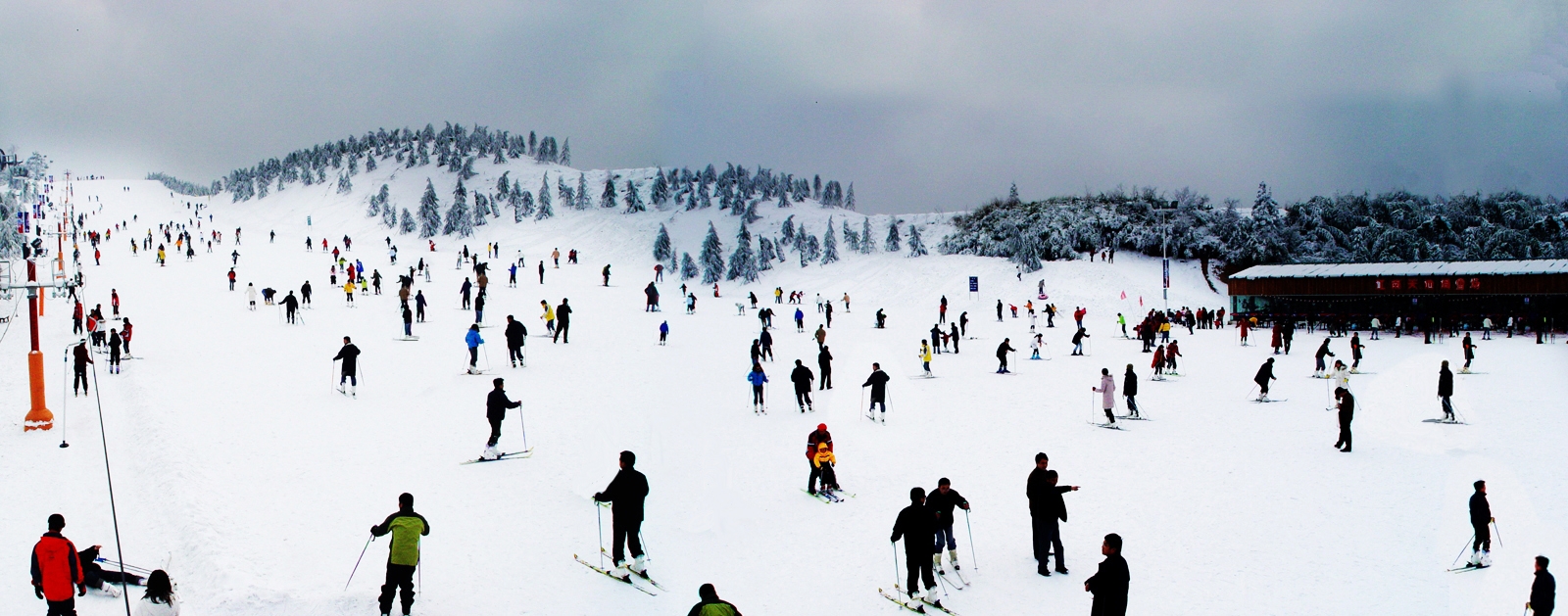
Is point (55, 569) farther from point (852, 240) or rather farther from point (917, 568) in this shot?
point (852, 240)

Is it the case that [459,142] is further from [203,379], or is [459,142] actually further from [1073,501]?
[1073,501]

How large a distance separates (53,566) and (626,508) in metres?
4.92

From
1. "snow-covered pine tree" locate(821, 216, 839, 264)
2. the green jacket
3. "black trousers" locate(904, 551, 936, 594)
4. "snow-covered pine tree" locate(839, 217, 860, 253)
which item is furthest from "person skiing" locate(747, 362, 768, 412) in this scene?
"snow-covered pine tree" locate(839, 217, 860, 253)

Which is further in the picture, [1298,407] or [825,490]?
[1298,407]

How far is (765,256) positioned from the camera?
250ft

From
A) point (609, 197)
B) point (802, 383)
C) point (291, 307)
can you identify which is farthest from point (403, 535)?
point (609, 197)

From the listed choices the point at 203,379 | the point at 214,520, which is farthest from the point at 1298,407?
the point at 203,379

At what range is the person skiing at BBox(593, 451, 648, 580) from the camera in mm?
9305

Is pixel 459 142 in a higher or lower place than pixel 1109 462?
higher

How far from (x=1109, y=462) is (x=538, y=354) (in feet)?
53.0

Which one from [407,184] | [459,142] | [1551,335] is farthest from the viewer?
[459,142]

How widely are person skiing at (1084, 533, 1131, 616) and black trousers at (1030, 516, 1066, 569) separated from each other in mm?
2175

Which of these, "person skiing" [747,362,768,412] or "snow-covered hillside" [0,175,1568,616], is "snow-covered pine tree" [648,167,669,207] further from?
"person skiing" [747,362,768,412]

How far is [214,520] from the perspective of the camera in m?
11.1
